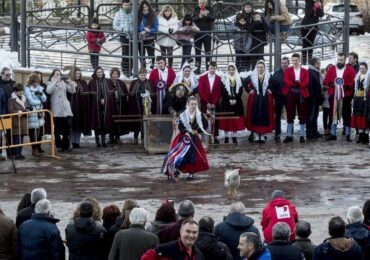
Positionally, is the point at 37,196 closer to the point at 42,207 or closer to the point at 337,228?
A: the point at 42,207

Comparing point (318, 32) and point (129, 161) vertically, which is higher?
point (318, 32)

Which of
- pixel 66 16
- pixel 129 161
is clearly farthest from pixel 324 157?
pixel 66 16

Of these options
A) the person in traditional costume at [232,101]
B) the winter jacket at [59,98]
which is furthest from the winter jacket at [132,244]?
the person in traditional costume at [232,101]

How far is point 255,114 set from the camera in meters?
25.2

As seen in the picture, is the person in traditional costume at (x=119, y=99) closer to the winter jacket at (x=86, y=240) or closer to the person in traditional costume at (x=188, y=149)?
the person in traditional costume at (x=188, y=149)

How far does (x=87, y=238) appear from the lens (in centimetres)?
1340

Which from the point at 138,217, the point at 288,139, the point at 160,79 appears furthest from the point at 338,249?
the point at 288,139

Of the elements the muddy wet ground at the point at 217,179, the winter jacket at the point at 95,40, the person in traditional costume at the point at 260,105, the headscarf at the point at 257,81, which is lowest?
the muddy wet ground at the point at 217,179

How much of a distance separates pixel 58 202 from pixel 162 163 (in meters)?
3.84

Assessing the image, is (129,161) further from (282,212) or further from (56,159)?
(282,212)

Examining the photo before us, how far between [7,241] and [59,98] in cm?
1062

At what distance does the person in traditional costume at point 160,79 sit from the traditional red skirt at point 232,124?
1.31 m

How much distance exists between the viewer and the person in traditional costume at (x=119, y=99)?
Result: 81.5 ft

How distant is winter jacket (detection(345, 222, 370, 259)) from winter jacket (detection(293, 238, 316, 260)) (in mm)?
417
